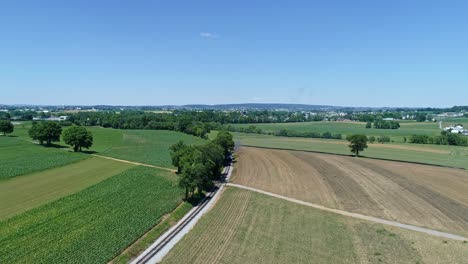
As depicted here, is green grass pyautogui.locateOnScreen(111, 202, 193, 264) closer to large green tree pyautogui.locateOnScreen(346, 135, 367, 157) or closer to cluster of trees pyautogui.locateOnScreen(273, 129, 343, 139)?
large green tree pyautogui.locateOnScreen(346, 135, 367, 157)

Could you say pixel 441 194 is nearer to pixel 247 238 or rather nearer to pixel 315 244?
pixel 315 244

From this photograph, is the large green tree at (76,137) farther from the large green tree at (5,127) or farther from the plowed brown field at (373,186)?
the plowed brown field at (373,186)

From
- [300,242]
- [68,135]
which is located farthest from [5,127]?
[300,242]

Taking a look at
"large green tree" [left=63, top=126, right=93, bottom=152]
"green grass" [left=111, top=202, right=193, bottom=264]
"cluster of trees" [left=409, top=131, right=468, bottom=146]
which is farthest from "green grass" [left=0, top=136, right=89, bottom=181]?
"cluster of trees" [left=409, top=131, right=468, bottom=146]

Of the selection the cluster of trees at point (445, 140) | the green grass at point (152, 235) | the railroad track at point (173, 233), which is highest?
the cluster of trees at point (445, 140)

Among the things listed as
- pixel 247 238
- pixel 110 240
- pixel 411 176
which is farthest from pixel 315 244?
pixel 411 176

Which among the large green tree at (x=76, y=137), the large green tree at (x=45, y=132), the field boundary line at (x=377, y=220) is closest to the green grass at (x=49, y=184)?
the large green tree at (x=76, y=137)
